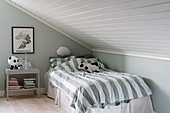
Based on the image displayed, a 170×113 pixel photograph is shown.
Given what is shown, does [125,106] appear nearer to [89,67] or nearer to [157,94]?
[157,94]

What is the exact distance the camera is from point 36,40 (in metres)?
5.34

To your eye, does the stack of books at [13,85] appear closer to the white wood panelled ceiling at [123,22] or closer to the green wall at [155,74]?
the white wood panelled ceiling at [123,22]

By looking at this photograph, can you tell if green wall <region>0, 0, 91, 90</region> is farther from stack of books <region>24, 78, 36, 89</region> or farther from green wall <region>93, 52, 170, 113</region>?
green wall <region>93, 52, 170, 113</region>

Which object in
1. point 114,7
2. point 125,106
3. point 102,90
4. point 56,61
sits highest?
point 114,7

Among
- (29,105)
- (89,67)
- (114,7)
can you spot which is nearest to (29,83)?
(29,105)

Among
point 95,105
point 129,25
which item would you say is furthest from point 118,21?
point 95,105

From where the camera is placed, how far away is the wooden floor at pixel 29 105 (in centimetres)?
421

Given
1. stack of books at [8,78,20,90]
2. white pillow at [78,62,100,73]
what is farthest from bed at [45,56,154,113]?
stack of books at [8,78,20,90]

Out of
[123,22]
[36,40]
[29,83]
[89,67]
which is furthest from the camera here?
[36,40]

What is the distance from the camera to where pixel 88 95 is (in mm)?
3396

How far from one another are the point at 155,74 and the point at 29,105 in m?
2.25

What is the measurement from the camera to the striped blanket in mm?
3398

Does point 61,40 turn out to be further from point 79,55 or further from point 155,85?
point 155,85

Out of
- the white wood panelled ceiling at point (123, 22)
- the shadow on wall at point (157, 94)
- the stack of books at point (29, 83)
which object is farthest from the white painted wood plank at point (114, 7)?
the stack of books at point (29, 83)
